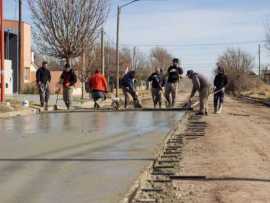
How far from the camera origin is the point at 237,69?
9981 cm

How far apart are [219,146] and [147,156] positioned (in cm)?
257

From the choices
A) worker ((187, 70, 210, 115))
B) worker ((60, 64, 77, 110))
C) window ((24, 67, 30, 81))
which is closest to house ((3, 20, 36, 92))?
window ((24, 67, 30, 81))

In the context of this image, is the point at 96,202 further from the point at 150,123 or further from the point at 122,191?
the point at 150,123

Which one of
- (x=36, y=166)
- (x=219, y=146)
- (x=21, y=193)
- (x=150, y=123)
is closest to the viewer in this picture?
(x=21, y=193)

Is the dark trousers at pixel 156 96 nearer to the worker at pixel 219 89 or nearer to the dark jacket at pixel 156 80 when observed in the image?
the dark jacket at pixel 156 80

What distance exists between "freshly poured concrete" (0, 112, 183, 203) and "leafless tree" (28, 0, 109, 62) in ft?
61.5

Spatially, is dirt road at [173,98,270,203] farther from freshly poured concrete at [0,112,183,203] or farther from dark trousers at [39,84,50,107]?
dark trousers at [39,84,50,107]

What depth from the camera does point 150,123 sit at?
17.7m

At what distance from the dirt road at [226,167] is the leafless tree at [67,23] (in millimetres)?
20940

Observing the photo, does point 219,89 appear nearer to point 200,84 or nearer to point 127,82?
point 200,84

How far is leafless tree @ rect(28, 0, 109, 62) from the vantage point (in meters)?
36.6

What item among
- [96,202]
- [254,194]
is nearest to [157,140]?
[254,194]

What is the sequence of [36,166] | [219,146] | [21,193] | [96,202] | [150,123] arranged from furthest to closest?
[150,123], [219,146], [36,166], [21,193], [96,202]

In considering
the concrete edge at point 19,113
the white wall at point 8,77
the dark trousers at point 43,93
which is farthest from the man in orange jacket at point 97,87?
the white wall at point 8,77
